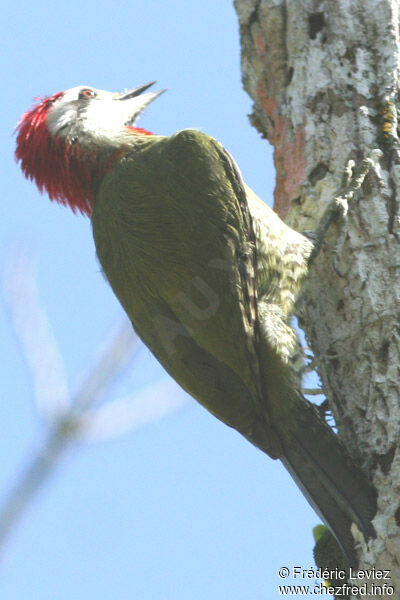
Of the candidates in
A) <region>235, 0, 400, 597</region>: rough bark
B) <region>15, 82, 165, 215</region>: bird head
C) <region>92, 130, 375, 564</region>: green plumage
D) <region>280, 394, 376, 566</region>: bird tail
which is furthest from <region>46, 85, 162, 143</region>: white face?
<region>280, 394, 376, 566</region>: bird tail

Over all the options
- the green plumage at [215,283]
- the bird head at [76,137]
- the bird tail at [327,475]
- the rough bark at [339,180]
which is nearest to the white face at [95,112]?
the bird head at [76,137]

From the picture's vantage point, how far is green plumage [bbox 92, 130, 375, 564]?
3039 mm

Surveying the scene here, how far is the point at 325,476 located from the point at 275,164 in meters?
1.61

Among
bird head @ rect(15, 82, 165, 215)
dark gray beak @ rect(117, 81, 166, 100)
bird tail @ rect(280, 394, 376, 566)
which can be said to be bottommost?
bird tail @ rect(280, 394, 376, 566)

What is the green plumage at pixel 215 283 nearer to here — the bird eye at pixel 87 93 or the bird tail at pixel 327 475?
the bird tail at pixel 327 475

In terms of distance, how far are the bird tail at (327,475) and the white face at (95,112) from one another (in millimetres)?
1682

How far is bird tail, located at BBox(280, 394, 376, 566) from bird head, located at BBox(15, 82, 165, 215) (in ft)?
5.05

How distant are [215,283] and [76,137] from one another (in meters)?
1.20

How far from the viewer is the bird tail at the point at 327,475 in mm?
2615

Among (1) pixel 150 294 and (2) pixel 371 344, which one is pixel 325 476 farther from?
(1) pixel 150 294

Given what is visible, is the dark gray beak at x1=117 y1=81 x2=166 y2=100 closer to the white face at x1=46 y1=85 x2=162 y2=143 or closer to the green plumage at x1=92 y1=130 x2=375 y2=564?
the white face at x1=46 y1=85 x2=162 y2=143

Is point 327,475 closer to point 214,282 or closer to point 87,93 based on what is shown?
point 214,282

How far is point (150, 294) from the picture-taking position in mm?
3268

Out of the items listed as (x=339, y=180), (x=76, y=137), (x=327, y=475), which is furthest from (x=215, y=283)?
(x=76, y=137)
